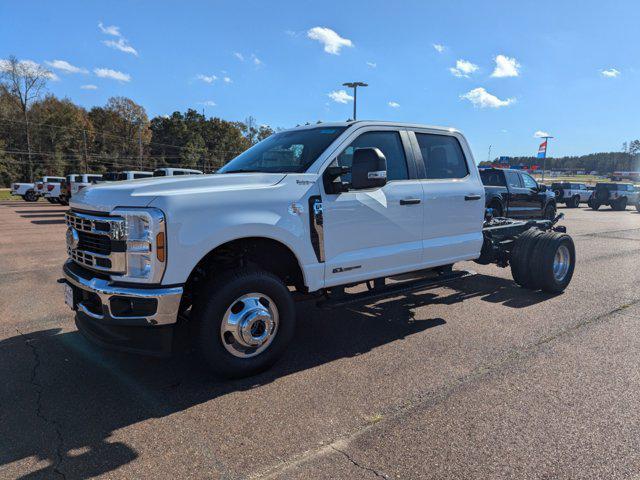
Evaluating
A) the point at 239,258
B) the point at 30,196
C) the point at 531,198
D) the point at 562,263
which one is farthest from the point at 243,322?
the point at 30,196

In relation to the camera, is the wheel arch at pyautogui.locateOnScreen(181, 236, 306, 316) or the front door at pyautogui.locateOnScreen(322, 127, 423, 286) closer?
the wheel arch at pyautogui.locateOnScreen(181, 236, 306, 316)

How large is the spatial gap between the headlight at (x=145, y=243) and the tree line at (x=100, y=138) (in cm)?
6610

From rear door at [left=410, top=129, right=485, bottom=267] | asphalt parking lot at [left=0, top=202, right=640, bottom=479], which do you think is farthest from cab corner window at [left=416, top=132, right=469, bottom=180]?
asphalt parking lot at [left=0, top=202, right=640, bottom=479]

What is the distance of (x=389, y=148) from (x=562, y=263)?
150 inches

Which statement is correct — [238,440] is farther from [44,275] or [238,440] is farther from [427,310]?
[44,275]

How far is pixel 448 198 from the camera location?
5.26 m

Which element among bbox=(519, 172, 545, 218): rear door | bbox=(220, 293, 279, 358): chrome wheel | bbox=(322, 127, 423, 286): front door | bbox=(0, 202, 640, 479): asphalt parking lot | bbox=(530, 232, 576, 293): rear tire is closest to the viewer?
bbox=(0, 202, 640, 479): asphalt parking lot

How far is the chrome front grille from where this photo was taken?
335cm

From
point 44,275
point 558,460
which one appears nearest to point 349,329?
point 558,460

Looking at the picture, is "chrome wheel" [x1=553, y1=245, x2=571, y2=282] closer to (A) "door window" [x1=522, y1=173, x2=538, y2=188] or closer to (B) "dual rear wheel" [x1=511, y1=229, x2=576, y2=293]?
(B) "dual rear wheel" [x1=511, y1=229, x2=576, y2=293]

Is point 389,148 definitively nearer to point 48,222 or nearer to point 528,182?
point 528,182

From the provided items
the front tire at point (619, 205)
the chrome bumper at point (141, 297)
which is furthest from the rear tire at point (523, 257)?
the front tire at point (619, 205)

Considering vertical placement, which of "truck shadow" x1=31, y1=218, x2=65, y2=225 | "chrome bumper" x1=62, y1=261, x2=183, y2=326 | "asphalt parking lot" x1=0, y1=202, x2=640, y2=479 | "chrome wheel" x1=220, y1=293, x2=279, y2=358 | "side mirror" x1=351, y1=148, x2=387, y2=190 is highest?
"side mirror" x1=351, y1=148, x2=387, y2=190

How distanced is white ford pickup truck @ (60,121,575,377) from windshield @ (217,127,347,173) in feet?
0.06
